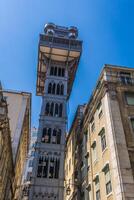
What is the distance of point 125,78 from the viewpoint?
25.3 meters

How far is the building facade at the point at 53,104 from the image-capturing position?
3127 cm

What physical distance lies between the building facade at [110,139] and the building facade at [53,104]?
15.8ft

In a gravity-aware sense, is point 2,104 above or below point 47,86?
below

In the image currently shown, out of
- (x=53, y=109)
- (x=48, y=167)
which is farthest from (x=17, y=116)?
(x=48, y=167)

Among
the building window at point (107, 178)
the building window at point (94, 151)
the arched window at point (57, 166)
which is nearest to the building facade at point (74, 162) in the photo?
the arched window at point (57, 166)

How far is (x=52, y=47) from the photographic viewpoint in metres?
46.6

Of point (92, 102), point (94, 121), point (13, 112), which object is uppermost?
point (13, 112)

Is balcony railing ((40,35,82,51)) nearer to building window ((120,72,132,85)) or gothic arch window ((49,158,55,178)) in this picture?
building window ((120,72,132,85))

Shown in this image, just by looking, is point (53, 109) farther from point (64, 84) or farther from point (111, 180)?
point (111, 180)

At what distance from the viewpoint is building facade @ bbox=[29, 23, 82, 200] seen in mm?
31266

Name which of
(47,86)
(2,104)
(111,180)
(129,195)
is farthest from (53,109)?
(129,195)

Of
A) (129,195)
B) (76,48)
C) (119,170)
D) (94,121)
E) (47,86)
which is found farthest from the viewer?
(76,48)

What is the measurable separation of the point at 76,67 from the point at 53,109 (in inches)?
534

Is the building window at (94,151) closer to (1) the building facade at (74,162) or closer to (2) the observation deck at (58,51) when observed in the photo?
(1) the building facade at (74,162)
